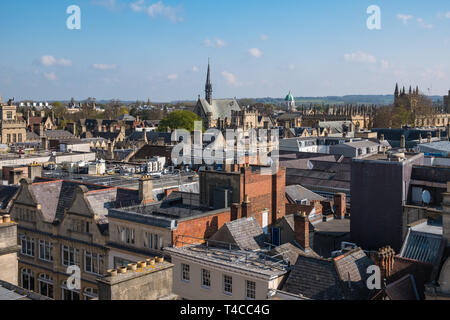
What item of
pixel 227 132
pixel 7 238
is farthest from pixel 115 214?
pixel 227 132

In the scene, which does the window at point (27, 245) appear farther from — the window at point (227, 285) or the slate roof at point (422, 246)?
the slate roof at point (422, 246)

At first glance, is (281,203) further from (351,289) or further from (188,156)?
(188,156)

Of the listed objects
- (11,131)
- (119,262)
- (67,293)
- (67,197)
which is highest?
(11,131)

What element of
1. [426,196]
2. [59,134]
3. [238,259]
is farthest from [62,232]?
[59,134]

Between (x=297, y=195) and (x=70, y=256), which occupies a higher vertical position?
(x=297, y=195)

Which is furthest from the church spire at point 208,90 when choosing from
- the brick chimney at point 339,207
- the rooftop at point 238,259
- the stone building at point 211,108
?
the rooftop at point 238,259

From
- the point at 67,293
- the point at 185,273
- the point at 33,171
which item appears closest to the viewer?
the point at 185,273

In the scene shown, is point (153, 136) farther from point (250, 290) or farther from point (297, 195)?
point (250, 290)
